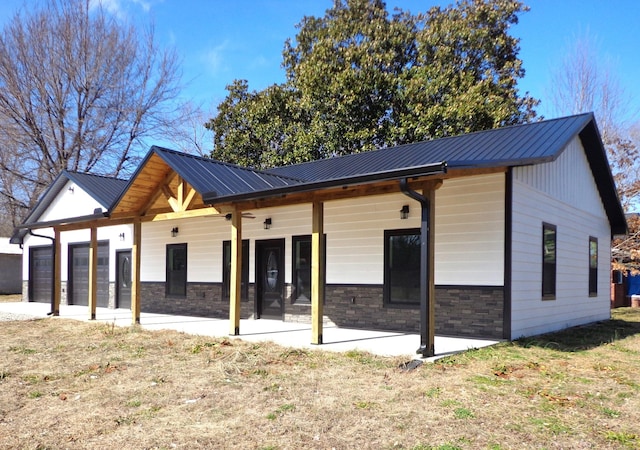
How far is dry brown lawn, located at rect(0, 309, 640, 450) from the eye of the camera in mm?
4449

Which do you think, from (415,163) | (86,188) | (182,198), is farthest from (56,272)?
(415,163)

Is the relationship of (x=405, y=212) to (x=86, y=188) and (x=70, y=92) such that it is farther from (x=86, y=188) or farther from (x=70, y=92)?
(x=70, y=92)

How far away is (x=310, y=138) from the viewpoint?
73.9ft

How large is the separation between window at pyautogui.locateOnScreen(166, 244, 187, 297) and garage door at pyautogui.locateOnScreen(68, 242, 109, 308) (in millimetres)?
3333

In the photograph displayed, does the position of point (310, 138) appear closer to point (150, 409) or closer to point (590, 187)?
point (590, 187)

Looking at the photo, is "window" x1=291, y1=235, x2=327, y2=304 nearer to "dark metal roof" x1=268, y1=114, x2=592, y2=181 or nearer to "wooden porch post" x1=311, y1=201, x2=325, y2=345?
"dark metal roof" x1=268, y1=114, x2=592, y2=181

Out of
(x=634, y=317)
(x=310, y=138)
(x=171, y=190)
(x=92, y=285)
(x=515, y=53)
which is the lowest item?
(x=634, y=317)

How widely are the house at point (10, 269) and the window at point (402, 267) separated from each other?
24.7m

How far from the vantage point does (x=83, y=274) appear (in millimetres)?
18062

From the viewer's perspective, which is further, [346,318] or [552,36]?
[552,36]

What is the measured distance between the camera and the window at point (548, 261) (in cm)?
1045

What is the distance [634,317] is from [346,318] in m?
10.3

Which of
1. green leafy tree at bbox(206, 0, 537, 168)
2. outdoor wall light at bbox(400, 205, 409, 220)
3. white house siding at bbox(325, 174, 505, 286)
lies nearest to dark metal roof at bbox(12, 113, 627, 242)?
white house siding at bbox(325, 174, 505, 286)

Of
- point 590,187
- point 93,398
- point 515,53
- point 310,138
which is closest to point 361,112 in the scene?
point 310,138
